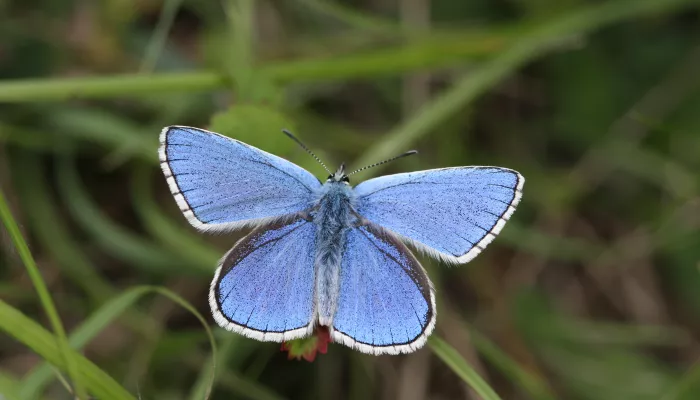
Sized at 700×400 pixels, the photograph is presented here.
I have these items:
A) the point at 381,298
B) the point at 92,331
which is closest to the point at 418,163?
the point at 381,298

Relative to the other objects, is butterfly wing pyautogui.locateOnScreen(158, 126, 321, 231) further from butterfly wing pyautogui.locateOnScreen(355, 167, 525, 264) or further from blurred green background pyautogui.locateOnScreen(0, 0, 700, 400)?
blurred green background pyautogui.locateOnScreen(0, 0, 700, 400)

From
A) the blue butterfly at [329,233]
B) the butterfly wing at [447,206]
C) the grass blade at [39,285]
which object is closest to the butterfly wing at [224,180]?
the blue butterfly at [329,233]

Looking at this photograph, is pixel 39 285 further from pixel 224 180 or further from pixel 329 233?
pixel 329 233

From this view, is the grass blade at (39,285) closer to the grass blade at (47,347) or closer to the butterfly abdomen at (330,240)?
the grass blade at (47,347)

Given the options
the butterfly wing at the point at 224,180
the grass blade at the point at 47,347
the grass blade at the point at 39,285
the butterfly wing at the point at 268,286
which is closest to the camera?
the grass blade at the point at 39,285

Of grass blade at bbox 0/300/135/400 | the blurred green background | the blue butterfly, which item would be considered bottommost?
grass blade at bbox 0/300/135/400

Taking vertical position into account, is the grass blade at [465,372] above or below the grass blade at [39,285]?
above

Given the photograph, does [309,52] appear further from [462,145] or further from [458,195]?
[458,195]

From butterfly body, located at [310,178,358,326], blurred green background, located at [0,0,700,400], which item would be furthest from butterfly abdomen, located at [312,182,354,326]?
blurred green background, located at [0,0,700,400]
